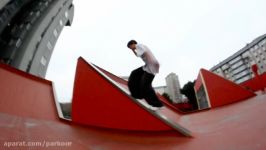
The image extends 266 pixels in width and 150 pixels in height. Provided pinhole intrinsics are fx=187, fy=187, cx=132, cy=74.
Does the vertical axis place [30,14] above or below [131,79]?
above

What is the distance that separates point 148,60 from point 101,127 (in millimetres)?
1521

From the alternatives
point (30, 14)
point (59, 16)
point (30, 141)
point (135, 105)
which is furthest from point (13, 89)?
point (59, 16)

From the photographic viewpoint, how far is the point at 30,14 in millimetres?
24766

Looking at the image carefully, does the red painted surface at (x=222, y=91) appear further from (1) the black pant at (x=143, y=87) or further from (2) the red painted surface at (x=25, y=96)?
(2) the red painted surface at (x=25, y=96)

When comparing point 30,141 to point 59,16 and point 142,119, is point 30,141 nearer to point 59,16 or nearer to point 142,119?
point 142,119

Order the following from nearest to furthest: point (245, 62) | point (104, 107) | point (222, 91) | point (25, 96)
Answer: point (104, 107)
point (25, 96)
point (222, 91)
point (245, 62)

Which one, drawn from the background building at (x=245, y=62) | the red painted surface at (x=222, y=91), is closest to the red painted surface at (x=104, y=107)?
the red painted surface at (x=222, y=91)

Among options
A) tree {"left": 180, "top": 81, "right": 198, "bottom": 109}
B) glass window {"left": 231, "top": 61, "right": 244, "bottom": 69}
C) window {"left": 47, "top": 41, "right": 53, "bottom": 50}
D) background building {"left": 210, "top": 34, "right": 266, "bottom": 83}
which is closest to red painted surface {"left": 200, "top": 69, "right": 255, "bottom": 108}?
tree {"left": 180, "top": 81, "right": 198, "bottom": 109}

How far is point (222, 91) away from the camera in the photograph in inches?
340

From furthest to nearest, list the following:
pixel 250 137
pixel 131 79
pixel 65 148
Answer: pixel 131 79, pixel 65 148, pixel 250 137

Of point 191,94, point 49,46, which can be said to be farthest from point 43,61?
point 191,94

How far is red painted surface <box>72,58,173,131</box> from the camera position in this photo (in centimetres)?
310

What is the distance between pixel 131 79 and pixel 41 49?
81.9 feet

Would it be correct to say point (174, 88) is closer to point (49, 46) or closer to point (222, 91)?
point (49, 46)
